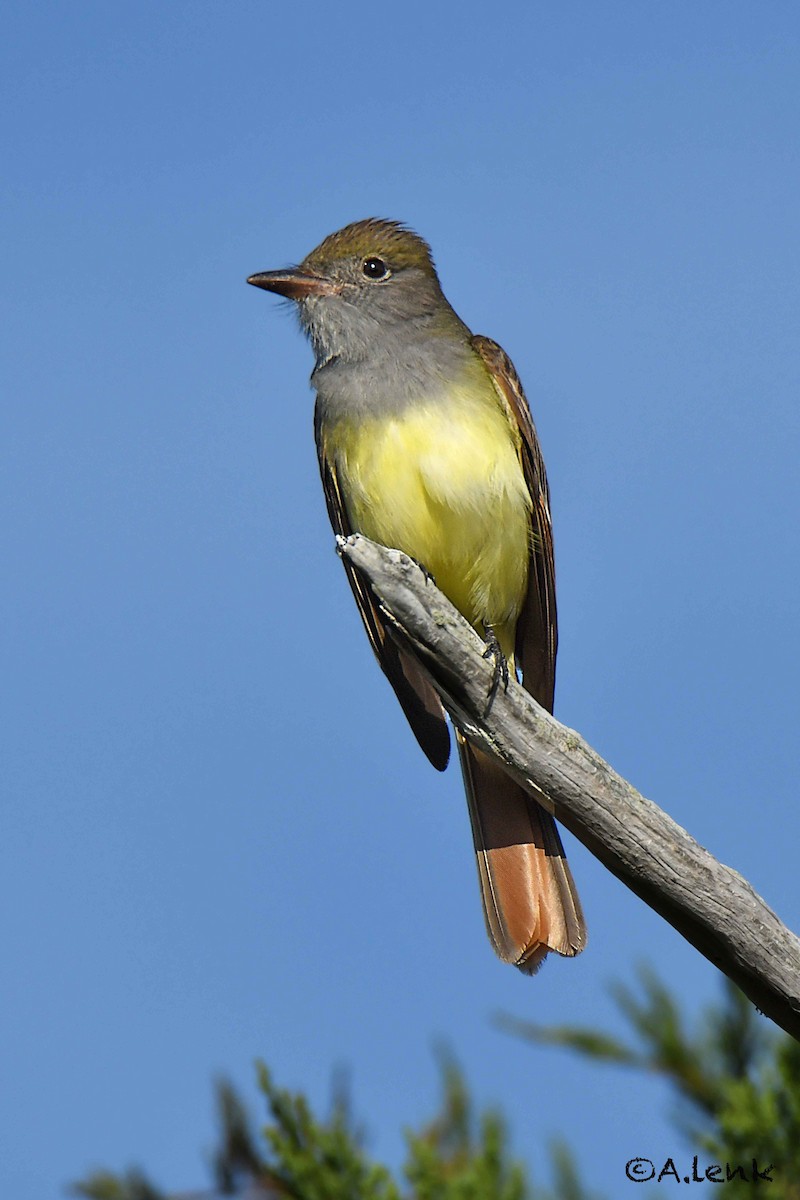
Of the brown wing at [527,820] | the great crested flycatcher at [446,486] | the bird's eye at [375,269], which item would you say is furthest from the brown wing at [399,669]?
the bird's eye at [375,269]

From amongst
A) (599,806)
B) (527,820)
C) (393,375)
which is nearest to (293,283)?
(393,375)

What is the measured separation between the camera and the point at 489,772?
6.53 metres

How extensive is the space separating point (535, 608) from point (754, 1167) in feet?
8.68

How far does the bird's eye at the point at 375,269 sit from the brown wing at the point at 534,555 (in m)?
0.66

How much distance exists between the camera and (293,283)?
7031 millimetres

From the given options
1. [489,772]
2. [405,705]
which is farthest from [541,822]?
[405,705]

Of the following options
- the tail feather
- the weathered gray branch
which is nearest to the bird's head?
the tail feather

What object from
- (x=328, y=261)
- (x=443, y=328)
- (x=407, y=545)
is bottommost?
(x=407, y=545)

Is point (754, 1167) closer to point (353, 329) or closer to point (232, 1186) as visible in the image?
point (232, 1186)

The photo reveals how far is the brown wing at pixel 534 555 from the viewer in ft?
21.5

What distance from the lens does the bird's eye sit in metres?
7.18

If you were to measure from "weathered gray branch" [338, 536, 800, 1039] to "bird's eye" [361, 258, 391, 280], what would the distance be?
8.35 ft

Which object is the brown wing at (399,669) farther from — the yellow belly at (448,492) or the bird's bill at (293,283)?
the bird's bill at (293,283)

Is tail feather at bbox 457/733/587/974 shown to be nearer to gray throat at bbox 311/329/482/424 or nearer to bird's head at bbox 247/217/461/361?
gray throat at bbox 311/329/482/424
